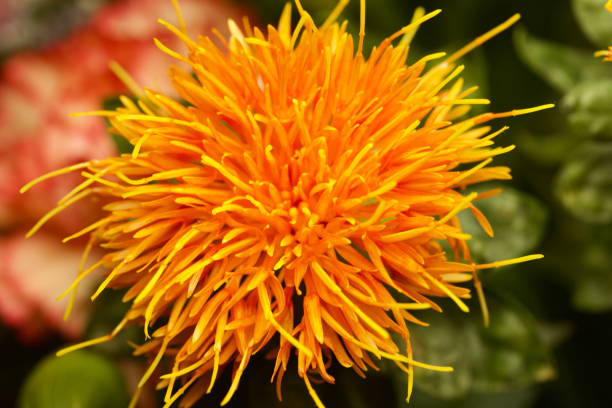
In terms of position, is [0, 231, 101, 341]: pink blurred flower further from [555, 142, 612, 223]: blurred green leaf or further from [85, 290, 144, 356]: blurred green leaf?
[555, 142, 612, 223]: blurred green leaf

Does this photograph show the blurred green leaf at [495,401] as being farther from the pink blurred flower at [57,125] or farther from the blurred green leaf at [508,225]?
the pink blurred flower at [57,125]

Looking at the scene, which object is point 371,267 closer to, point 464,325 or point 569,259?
point 464,325

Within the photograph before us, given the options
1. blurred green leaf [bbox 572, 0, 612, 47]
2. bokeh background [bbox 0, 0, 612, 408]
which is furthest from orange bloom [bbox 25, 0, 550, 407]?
blurred green leaf [bbox 572, 0, 612, 47]

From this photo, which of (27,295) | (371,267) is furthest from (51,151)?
(371,267)

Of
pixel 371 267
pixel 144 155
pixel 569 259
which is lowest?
pixel 569 259

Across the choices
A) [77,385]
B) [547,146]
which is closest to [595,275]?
[547,146]

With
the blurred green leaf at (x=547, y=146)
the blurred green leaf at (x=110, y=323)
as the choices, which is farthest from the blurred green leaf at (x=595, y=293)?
the blurred green leaf at (x=110, y=323)

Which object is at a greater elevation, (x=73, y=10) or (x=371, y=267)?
(x=73, y=10)
